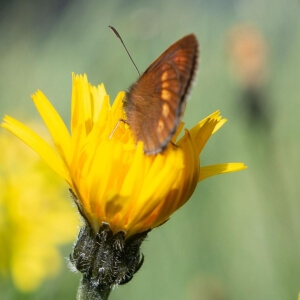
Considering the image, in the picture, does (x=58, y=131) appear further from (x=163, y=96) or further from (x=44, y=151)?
(x=163, y=96)

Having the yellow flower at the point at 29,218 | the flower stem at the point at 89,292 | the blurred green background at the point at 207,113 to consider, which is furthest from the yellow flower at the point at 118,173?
the blurred green background at the point at 207,113

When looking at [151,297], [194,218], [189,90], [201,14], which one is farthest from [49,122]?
[201,14]

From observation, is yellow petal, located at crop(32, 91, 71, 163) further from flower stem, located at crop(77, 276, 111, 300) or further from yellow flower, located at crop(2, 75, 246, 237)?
flower stem, located at crop(77, 276, 111, 300)

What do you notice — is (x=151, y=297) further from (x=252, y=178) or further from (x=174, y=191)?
(x=174, y=191)

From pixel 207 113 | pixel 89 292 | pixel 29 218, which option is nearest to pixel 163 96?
pixel 89 292

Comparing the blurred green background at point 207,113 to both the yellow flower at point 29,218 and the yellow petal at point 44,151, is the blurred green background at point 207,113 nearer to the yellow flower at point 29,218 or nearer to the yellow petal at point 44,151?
the yellow flower at point 29,218

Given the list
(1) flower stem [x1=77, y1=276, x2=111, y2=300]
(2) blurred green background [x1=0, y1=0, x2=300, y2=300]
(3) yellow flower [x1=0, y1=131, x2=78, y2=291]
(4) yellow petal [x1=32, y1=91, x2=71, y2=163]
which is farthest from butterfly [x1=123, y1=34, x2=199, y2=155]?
(2) blurred green background [x1=0, y1=0, x2=300, y2=300]
